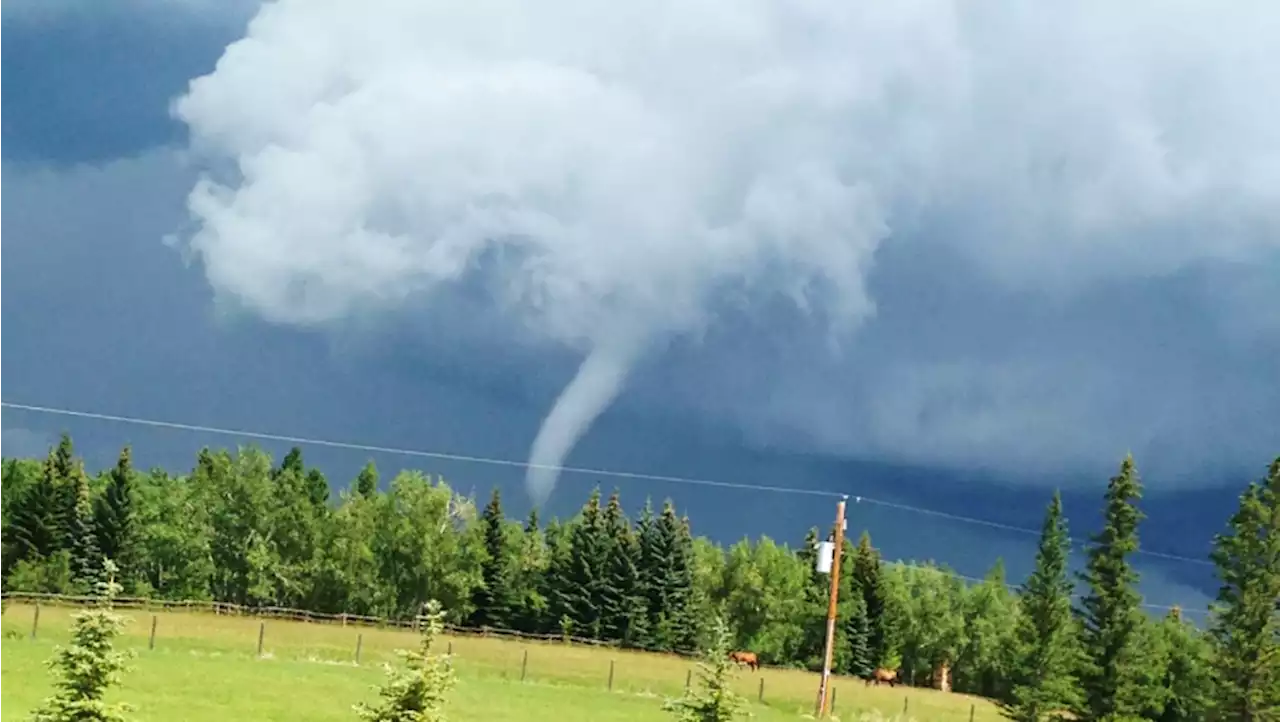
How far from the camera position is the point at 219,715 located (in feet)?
97.2

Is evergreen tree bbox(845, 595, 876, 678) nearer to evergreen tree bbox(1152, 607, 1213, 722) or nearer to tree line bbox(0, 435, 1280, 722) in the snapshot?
tree line bbox(0, 435, 1280, 722)

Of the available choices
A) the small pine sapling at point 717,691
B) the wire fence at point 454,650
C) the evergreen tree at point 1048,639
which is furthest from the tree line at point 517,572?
the small pine sapling at point 717,691

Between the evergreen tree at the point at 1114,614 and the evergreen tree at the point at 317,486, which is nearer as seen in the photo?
the evergreen tree at the point at 1114,614

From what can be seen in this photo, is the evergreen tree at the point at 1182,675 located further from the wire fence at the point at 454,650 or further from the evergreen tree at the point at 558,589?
the evergreen tree at the point at 558,589

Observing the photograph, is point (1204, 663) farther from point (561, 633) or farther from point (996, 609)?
point (996, 609)

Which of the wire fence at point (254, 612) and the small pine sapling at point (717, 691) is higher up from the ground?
the small pine sapling at point (717, 691)

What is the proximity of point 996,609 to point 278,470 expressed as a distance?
7296cm

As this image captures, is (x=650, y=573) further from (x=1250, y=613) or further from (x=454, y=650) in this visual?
(x=1250, y=613)

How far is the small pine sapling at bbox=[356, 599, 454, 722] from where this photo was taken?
43.2 feet

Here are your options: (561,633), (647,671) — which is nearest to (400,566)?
(561,633)

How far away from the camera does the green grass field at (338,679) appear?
31781mm

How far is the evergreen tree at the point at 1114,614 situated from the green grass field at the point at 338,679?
5468mm

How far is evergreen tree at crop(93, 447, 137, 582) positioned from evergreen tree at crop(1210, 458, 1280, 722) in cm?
7242

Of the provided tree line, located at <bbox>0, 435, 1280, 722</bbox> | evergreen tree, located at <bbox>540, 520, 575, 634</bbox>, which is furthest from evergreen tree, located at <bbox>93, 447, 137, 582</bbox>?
evergreen tree, located at <bbox>540, 520, 575, 634</bbox>
